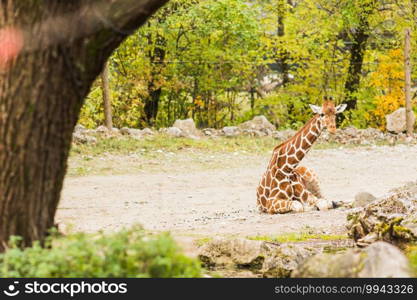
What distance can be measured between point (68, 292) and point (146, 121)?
2065 cm

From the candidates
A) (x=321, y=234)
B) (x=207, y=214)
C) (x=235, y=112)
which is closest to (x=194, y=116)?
(x=235, y=112)

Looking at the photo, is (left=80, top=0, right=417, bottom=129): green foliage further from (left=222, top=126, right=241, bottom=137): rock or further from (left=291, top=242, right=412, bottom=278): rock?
(left=291, top=242, right=412, bottom=278): rock

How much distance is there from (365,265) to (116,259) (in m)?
1.62

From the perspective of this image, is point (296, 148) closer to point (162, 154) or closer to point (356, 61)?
point (162, 154)

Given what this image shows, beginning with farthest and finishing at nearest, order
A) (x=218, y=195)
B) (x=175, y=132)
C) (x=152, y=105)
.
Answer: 1. (x=152, y=105)
2. (x=175, y=132)
3. (x=218, y=195)

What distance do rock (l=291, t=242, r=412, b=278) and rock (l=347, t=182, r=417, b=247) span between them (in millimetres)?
3285

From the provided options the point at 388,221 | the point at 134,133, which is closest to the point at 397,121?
the point at 134,133

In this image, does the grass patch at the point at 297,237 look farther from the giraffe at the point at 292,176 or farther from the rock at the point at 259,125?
the rock at the point at 259,125

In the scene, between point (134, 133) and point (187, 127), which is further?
point (187, 127)

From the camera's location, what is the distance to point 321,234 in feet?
34.9

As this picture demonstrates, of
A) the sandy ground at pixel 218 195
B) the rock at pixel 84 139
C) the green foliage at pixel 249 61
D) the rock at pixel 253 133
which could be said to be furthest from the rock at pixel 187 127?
the sandy ground at pixel 218 195

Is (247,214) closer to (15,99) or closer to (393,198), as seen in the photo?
(393,198)

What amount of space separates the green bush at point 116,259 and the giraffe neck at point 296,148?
25.9 feet

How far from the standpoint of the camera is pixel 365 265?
18.6 ft
